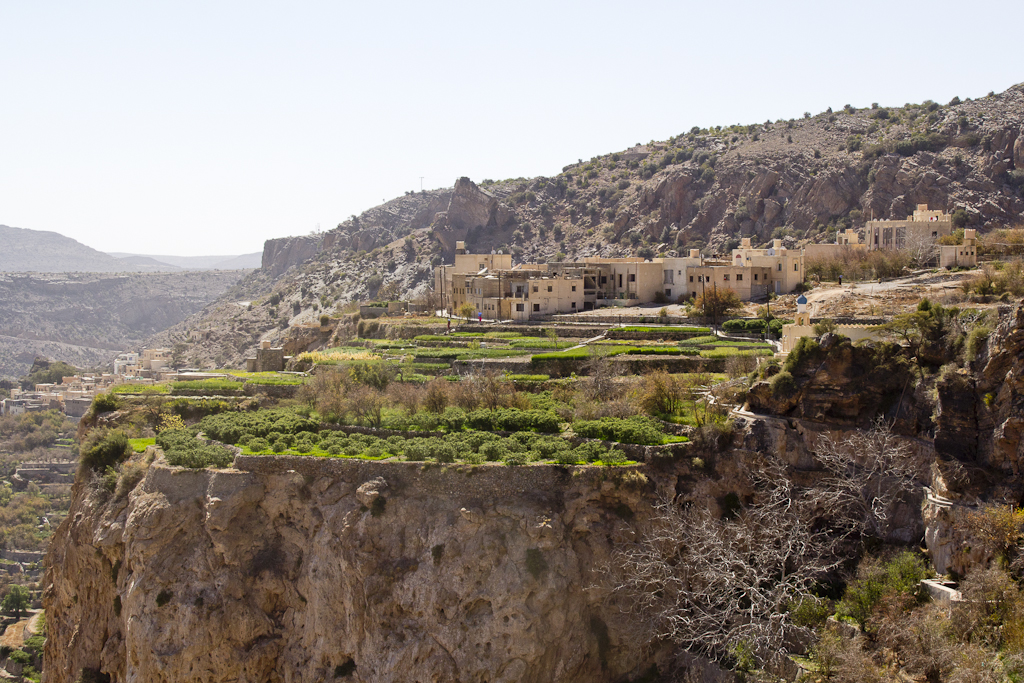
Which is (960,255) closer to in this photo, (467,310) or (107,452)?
(467,310)

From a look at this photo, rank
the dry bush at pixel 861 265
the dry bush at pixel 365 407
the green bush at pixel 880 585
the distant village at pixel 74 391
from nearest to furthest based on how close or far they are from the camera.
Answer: the green bush at pixel 880 585, the dry bush at pixel 365 407, the dry bush at pixel 861 265, the distant village at pixel 74 391

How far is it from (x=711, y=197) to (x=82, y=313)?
115 meters

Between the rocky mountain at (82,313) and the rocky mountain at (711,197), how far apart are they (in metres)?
21.1

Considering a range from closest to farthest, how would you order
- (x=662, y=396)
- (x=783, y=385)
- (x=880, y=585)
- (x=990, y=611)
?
(x=990, y=611) < (x=880, y=585) < (x=783, y=385) < (x=662, y=396)

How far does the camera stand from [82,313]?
522 feet

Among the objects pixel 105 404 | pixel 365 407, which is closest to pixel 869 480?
pixel 365 407

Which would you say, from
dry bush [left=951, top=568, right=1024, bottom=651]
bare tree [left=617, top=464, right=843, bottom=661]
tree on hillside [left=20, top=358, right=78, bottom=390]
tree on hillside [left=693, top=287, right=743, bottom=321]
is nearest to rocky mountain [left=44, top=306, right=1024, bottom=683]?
bare tree [left=617, top=464, right=843, bottom=661]

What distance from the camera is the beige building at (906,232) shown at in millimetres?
56528

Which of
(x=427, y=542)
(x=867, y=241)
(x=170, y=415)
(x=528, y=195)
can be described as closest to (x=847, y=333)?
(x=427, y=542)

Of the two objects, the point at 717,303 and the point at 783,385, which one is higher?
the point at 717,303

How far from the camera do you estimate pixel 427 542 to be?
2653cm

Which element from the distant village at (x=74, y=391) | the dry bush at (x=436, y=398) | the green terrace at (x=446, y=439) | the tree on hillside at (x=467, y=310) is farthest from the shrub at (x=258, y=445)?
the distant village at (x=74, y=391)

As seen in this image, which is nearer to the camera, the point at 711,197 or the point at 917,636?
the point at 917,636

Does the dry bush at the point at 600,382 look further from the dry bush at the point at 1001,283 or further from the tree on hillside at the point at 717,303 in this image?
the dry bush at the point at 1001,283
